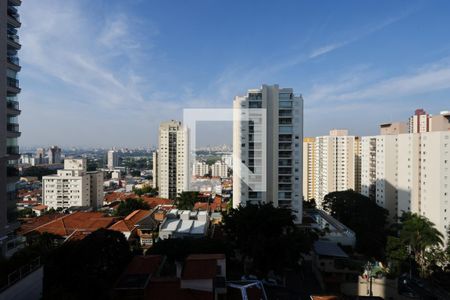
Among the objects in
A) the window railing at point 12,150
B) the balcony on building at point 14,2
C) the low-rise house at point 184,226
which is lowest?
the low-rise house at point 184,226

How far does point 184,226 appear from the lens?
991 centimetres

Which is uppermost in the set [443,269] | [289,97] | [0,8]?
[0,8]

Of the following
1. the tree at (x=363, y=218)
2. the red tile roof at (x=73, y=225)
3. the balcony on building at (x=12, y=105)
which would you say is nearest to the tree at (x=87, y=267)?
the balcony on building at (x=12, y=105)

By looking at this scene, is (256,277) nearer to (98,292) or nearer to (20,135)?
(98,292)

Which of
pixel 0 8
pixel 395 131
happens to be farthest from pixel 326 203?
pixel 0 8

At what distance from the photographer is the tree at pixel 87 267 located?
3924mm

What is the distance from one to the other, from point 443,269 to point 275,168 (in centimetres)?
567

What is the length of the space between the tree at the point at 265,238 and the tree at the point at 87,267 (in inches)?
91.6

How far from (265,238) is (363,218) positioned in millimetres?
7643

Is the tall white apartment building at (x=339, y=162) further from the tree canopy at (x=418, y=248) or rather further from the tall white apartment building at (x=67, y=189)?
the tall white apartment building at (x=67, y=189)

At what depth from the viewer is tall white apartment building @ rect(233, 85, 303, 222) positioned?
10.0 m

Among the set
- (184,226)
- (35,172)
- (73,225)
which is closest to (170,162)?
(73,225)

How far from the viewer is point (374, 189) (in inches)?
607

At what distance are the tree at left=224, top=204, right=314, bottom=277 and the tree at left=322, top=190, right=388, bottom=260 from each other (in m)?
4.60
